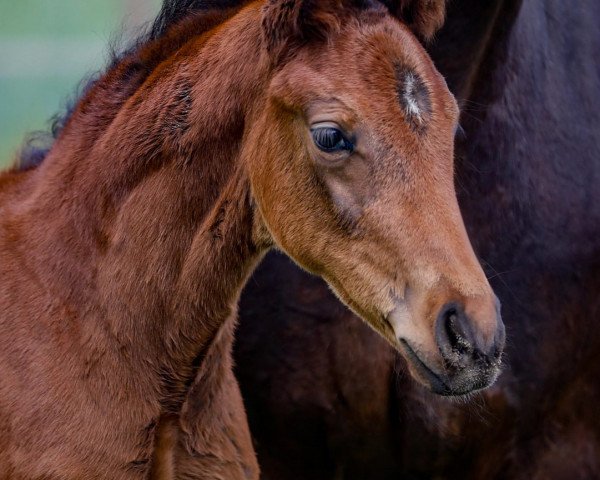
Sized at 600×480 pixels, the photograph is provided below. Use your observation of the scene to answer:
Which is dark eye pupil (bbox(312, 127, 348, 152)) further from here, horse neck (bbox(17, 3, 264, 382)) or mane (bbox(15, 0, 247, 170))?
mane (bbox(15, 0, 247, 170))

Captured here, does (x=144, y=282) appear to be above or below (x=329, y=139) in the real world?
below

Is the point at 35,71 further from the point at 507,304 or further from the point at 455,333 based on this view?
the point at 455,333

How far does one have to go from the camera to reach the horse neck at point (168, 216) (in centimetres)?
356

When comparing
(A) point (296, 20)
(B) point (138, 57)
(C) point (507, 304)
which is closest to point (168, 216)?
(B) point (138, 57)

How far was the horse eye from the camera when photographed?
126 inches

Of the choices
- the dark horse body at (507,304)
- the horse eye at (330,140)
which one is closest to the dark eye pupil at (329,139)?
the horse eye at (330,140)

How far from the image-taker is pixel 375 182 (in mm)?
3205

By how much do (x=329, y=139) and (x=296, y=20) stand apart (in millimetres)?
388

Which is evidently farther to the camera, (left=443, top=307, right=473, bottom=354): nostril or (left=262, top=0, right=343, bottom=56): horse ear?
(left=262, top=0, right=343, bottom=56): horse ear

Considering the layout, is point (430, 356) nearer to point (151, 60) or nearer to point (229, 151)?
point (229, 151)

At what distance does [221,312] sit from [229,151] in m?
0.53

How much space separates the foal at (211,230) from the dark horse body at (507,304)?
513mm

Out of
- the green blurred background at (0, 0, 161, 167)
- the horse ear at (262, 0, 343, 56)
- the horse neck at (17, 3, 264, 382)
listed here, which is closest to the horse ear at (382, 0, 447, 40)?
the horse ear at (262, 0, 343, 56)

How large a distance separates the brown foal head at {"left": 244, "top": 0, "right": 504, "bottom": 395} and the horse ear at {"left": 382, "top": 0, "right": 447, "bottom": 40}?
7cm
